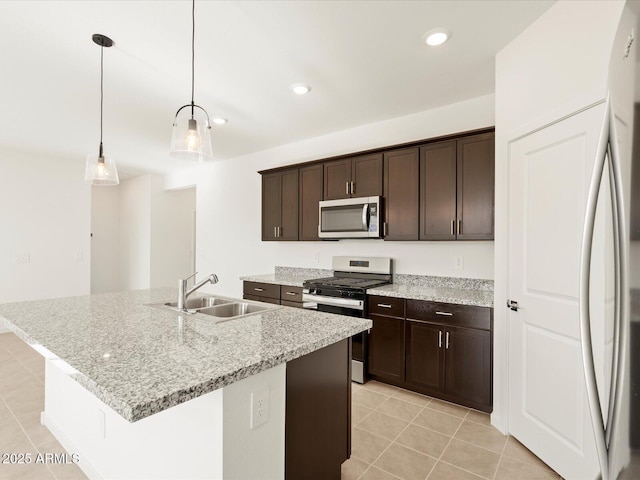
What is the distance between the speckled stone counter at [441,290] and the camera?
2643 mm

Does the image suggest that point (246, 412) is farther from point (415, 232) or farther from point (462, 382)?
point (415, 232)

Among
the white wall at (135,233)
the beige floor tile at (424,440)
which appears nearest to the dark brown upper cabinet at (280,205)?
the beige floor tile at (424,440)

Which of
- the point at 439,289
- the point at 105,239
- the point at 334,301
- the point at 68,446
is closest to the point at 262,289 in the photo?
the point at 334,301

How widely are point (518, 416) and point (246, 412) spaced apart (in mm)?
1953

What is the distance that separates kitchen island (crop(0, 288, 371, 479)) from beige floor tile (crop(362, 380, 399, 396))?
1299mm

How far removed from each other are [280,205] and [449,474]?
3.25 metres

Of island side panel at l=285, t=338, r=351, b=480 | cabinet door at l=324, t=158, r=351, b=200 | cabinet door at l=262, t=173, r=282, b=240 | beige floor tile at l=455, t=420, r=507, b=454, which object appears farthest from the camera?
cabinet door at l=262, t=173, r=282, b=240

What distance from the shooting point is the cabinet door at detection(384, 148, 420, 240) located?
313 centimetres

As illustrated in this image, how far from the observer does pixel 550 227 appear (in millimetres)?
1916

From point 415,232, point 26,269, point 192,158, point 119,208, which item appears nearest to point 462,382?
point 415,232

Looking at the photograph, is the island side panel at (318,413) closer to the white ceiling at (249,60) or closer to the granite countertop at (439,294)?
the granite countertop at (439,294)

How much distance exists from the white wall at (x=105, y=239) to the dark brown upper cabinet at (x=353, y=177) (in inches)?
228

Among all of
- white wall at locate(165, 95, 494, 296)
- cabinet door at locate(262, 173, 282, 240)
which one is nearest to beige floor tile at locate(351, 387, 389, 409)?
white wall at locate(165, 95, 494, 296)

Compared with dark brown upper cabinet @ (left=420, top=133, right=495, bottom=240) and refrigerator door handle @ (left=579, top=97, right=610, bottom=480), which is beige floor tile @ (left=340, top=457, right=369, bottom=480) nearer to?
refrigerator door handle @ (left=579, top=97, right=610, bottom=480)
